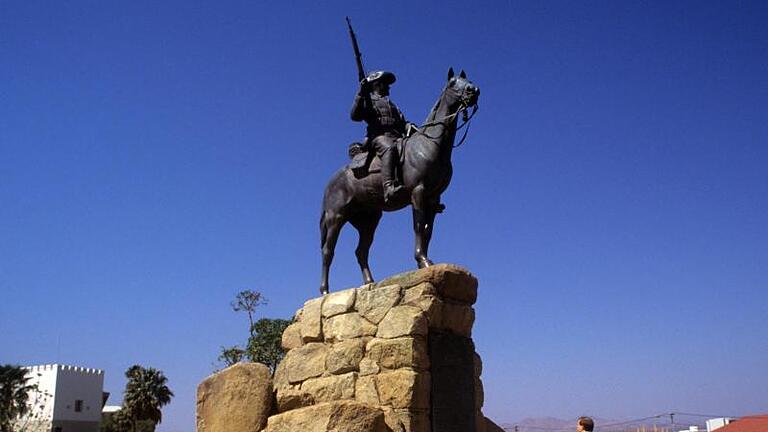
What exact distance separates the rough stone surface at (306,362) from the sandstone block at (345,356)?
5.5 inches

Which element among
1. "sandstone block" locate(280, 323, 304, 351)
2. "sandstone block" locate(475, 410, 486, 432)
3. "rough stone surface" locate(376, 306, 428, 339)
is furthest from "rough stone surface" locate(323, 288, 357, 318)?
"sandstone block" locate(475, 410, 486, 432)

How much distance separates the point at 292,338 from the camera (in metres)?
9.83

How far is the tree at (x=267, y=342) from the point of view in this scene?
36.2 metres

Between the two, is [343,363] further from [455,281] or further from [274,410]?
[455,281]

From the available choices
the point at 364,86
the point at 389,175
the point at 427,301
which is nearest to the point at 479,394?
the point at 427,301

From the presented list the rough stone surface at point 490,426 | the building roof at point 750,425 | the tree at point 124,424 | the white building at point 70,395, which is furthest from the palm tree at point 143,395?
the rough stone surface at point 490,426

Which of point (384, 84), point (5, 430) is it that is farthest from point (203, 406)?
point (5, 430)

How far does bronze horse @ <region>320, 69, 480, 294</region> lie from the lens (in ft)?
30.9

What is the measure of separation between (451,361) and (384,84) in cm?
410

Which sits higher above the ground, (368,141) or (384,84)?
(384,84)

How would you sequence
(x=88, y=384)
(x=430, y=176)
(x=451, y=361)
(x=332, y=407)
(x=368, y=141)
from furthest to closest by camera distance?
(x=88, y=384) → (x=368, y=141) → (x=430, y=176) → (x=451, y=361) → (x=332, y=407)

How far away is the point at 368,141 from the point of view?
1026 centimetres

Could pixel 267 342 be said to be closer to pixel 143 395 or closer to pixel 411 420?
pixel 143 395

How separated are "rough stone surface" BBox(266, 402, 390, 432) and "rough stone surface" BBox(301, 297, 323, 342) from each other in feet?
5.47
